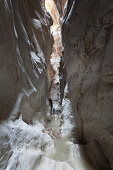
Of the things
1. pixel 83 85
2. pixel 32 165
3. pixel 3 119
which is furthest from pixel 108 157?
pixel 3 119

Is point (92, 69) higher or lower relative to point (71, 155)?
higher

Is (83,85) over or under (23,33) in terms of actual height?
under

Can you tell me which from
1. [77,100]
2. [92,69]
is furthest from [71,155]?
[92,69]

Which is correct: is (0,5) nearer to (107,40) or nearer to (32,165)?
(107,40)

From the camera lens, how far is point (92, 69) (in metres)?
3.07

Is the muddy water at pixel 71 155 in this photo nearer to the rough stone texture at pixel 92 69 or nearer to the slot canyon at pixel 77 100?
the slot canyon at pixel 77 100

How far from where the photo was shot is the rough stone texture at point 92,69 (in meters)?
2.53

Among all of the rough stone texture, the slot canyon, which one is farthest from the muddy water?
the rough stone texture

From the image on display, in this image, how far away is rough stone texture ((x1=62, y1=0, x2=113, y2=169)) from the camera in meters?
2.53

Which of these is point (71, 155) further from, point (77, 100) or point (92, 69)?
point (92, 69)

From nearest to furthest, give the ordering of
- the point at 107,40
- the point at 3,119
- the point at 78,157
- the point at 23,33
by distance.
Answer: the point at 3,119 < the point at 107,40 < the point at 78,157 < the point at 23,33

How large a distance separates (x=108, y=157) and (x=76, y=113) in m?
1.69

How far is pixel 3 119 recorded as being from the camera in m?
2.43

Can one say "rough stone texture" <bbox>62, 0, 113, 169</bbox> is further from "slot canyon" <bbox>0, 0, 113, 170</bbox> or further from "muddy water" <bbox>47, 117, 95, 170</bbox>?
"muddy water" <bbox>47, 117, 95, 170</bbox>
